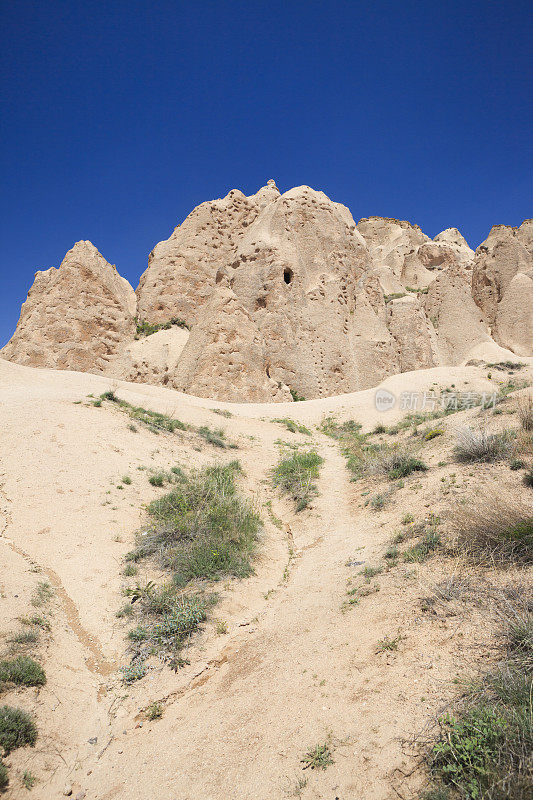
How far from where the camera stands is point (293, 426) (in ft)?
47.0

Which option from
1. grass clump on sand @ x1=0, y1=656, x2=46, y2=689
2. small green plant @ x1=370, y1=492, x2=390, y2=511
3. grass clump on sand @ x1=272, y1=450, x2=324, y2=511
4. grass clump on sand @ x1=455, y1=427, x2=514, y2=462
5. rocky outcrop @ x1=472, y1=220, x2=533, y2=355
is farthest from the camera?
rocky outcrop @ x1=472, y1=220, x2=533, y2=355

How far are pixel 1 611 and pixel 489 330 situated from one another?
33.3 metres

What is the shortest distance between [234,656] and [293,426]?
10488 mm

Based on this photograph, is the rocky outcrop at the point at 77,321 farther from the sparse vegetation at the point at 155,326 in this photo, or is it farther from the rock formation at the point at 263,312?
the sparse vegetation at the point at 155,326

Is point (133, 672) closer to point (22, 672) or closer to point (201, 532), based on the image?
point (22, 672)

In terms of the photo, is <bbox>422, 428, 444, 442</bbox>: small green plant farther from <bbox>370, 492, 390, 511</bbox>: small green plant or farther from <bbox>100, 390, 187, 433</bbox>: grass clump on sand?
<bbox>100, 390, 187, 433</bbox>: grass clump on sand

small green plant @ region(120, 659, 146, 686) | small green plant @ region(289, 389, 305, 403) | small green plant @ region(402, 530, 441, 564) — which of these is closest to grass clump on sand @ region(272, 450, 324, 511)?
small green plant @ region(402, 530, 441, 564)

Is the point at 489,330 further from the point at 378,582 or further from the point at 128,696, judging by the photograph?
the point at 128,696

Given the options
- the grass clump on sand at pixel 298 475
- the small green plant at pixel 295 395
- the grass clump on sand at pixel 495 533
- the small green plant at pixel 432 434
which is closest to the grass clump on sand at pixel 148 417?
the grass clump on sand at pixel 298 475

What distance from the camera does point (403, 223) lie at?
42688 millimetres

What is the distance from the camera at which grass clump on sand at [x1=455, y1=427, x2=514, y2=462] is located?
6262mm

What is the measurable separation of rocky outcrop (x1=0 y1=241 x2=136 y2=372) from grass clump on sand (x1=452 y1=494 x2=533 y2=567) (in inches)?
874

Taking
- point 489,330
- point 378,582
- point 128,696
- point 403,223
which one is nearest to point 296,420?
point 378,582

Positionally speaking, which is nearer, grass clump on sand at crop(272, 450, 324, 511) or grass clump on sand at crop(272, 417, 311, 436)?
grass clump on sand at crop(272, 450, 324, 511)
